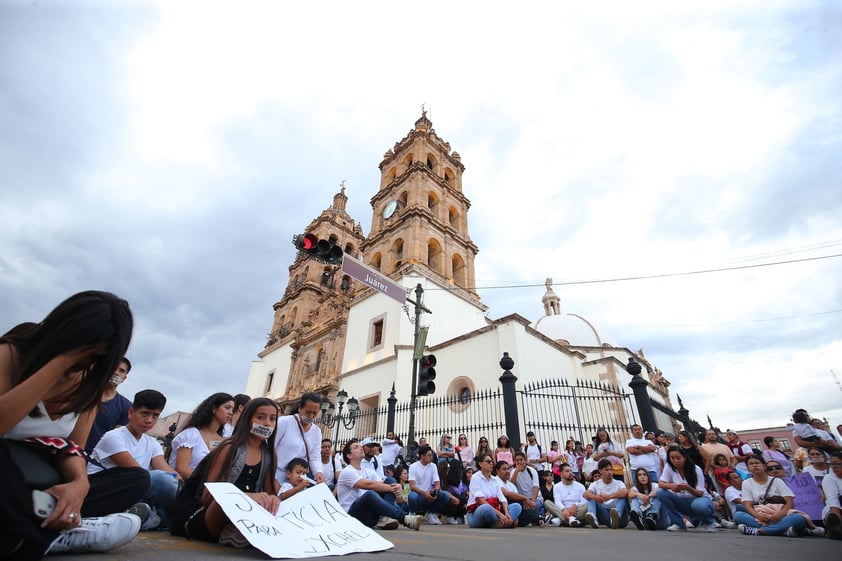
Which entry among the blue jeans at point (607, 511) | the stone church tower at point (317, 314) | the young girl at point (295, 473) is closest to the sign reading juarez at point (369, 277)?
the young girl at point (295, 473)

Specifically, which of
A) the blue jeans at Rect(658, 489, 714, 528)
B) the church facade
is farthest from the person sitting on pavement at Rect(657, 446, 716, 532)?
the church facade

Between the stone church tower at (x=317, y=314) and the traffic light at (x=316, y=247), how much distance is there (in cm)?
1690

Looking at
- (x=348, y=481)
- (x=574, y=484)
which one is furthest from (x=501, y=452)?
(x=348, y=481)

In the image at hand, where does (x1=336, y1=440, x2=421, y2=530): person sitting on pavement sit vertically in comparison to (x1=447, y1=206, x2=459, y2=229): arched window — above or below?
below

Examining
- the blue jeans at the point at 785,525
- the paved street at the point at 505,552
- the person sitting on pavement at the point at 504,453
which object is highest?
the person sitting on pavement at the point at 504,453

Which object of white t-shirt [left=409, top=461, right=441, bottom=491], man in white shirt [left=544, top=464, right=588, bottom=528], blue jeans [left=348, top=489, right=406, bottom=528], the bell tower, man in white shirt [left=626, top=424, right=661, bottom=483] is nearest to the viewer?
blue jeans [left=348, top=489, right=406, bottom=528]

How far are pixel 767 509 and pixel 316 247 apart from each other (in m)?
7.30

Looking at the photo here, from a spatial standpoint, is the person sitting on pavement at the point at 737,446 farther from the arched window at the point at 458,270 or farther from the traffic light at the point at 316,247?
the arched window at the point at 458,270

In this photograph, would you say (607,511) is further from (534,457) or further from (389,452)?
(389,452)

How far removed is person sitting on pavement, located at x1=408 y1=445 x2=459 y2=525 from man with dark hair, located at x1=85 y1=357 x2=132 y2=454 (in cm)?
402

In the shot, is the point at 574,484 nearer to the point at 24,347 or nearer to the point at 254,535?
the point at 254,535

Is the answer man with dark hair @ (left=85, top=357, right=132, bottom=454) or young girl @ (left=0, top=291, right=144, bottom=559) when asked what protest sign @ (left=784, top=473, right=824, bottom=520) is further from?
man with dark hair @ (left=85, top=357, right=132, bottom=454)

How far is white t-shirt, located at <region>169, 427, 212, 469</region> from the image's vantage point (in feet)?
13.0

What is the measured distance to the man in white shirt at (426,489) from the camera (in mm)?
6207
